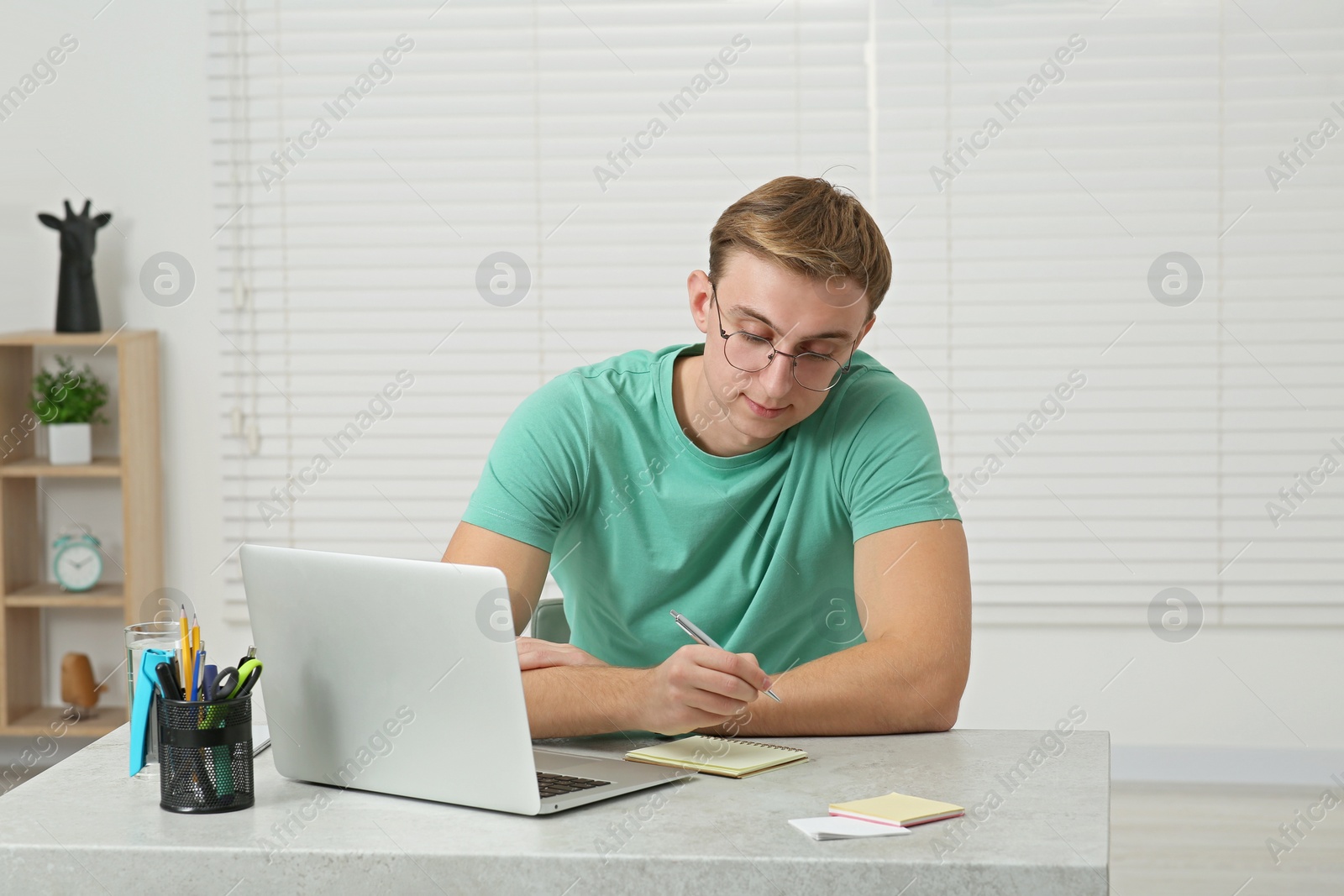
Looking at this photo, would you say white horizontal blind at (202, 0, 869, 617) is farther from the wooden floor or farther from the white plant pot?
the wooden floor

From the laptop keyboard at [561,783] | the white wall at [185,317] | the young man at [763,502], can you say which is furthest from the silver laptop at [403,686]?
the white wall at [185,317]

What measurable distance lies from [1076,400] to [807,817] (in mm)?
2566

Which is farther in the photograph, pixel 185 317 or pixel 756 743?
pixel 185 317

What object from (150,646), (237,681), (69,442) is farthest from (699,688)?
(69,442)

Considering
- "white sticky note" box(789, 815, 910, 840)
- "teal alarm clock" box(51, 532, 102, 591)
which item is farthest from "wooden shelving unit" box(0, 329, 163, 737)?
"white sticky note" box(789, 815, 910, 840)

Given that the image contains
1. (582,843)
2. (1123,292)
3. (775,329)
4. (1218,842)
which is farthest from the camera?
(1123,292)

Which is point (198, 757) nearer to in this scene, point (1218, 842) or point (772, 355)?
point (772, 355)

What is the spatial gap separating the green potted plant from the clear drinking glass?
2.36 meters

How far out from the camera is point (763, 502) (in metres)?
1.91

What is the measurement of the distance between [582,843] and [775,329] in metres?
0.78

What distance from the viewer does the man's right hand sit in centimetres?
139

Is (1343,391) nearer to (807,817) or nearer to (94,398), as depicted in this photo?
(807,817)

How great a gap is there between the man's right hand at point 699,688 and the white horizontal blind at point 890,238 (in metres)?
2.28

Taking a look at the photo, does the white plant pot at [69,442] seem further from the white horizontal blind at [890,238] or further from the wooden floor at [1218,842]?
the wooden floor at [1218,842]
